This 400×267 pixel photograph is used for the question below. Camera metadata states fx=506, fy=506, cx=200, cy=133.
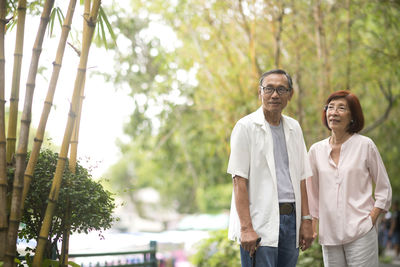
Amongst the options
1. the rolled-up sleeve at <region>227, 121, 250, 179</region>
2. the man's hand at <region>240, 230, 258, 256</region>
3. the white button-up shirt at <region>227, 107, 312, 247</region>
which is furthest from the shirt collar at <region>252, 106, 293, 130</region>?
the man's hand at <region>240, 230, 258, 256</region>

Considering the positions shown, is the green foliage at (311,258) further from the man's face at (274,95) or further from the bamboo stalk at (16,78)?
the bamboo stalk at (16,78)

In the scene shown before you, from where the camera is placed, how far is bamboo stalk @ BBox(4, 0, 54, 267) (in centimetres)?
271

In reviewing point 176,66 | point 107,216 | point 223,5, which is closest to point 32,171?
point 107,216

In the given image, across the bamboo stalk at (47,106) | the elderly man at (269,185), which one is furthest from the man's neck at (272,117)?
the bamboo stalk at (47,106)

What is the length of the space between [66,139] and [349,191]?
5.81 ft

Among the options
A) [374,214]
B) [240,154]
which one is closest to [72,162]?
[240,154]

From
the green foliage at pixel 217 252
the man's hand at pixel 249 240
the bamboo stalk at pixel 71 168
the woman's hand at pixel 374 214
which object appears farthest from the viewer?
the green foliage at pixel 217 252

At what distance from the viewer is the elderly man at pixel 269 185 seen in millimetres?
2711

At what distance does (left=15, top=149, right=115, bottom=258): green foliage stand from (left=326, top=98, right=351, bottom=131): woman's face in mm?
1556

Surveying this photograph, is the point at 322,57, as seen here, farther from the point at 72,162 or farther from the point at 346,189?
the point at 72,162

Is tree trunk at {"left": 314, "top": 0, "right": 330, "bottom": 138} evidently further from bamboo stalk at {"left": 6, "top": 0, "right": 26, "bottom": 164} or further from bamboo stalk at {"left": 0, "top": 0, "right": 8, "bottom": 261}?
bamboo stalk at {"left": 0, "top": 0, "right": 8, "bottom": 261}

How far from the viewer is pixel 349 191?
3.21 metres

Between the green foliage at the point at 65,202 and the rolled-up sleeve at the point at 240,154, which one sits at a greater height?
the rolled-up sleeve at the point at 240,154

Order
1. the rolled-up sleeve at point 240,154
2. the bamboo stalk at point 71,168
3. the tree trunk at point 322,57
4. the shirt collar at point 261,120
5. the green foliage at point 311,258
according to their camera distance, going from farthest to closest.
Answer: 1. the tree trunk at point 322,57
2. the green foliage at point 311,258
3. the bamboo stalk at point 71,168
4. the shirt collar at point 261,120
5. the rolled-up sleeve at point 240,154
